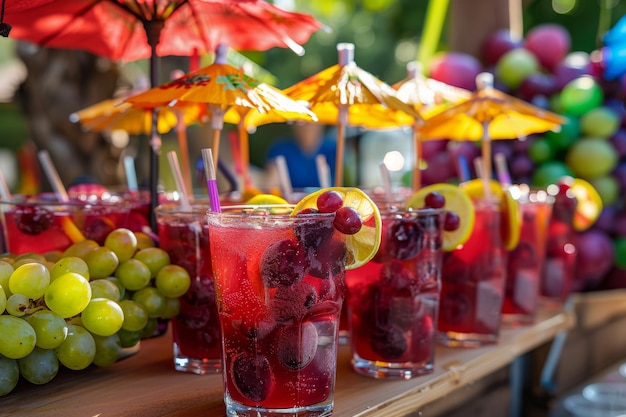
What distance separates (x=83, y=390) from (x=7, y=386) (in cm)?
10

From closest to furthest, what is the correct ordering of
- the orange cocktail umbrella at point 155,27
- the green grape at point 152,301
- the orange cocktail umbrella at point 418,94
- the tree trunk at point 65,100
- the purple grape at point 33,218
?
the green grape at point 152,301 → the purple grape at point 33,218 → the orange cocktail umbrella at point 155,27 → the orange cocktail umbrella at point 418,94 → the tree trunk at point 65,100

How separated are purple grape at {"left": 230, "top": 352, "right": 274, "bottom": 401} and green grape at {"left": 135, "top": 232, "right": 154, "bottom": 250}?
34cm

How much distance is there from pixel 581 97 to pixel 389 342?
118 centimetres

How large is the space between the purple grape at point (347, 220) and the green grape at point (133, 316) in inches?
13.8

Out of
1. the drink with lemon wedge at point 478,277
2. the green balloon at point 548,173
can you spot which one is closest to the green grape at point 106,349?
the drink with lemon wedge at point 478,277

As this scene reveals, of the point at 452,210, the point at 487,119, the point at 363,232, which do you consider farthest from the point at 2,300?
the point at 487,119

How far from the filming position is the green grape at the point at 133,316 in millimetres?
997

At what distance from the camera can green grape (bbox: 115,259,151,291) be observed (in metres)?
1.02

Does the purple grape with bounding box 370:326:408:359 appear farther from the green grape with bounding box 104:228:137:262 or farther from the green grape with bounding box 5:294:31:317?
the green grape with bounding box 5:294:31:317

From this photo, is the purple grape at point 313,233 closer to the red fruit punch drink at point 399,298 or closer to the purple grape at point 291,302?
the purple grape at point 291,302

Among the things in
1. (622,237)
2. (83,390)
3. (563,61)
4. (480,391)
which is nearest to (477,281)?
(480,391)

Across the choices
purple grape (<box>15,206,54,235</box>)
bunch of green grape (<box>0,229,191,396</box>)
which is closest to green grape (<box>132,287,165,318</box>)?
bunch of green grape (<box>0,229,191,396</box>)

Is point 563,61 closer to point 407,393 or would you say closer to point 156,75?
point 156,75

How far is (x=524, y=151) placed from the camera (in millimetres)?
1989
